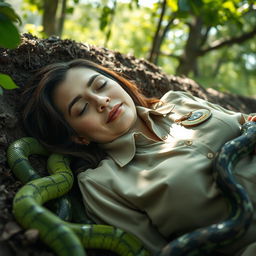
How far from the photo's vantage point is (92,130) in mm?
2816

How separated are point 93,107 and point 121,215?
951mm

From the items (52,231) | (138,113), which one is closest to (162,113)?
(138,113)

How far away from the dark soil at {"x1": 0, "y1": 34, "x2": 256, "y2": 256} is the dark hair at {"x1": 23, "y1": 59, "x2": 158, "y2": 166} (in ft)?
0.49

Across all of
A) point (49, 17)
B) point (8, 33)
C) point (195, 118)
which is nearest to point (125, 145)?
point (195, 118)

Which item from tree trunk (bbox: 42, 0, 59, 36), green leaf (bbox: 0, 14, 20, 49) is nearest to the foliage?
green leaf (bbox: 0, 14, 20, 49)

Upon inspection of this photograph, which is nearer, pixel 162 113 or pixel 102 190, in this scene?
pixel 102 190

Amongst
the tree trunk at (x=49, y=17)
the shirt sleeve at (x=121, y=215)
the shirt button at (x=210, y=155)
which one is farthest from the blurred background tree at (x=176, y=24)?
the shirt sleeve at (x=121, y=215)

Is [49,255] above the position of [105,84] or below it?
below

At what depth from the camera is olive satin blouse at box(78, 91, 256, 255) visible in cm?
238

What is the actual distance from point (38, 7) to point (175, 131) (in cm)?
586

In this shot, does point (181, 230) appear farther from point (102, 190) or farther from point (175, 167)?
point (102, 190)

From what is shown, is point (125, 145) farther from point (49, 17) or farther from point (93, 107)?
point (49, 17)

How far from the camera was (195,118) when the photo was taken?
2.96 metres

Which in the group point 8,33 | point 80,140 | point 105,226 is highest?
point 8,33
